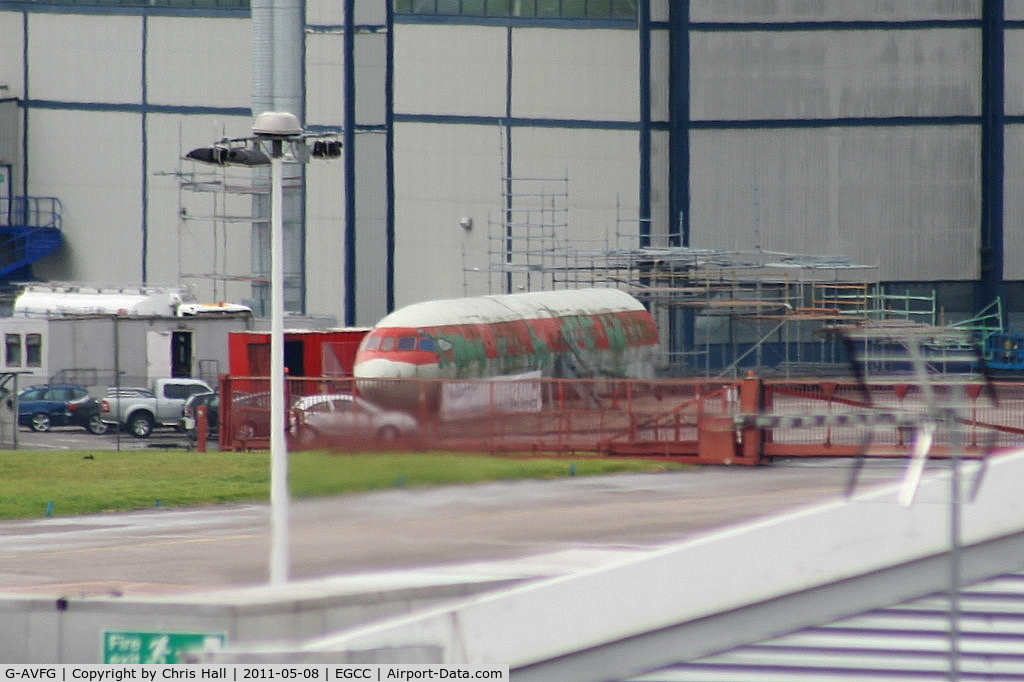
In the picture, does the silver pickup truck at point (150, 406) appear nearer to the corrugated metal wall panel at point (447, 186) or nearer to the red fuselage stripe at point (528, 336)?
the red fuselage stripe at point (528, 336)

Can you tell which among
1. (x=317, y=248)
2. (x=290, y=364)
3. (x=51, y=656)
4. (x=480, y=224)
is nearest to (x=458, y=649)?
(x=51, y=656)

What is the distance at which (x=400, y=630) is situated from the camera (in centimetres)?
891

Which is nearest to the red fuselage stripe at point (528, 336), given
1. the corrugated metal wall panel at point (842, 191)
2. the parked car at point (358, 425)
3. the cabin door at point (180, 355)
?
the cabin door at point (180, 355)

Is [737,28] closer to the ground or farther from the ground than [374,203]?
farther from the ground

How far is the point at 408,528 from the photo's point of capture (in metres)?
15.0

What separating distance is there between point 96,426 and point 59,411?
1.12 m

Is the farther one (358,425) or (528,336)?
(528,336)

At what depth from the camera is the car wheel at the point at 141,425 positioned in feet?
133

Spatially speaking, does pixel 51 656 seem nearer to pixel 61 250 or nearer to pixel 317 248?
pixel 317 248

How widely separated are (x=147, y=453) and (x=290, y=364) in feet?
26.5

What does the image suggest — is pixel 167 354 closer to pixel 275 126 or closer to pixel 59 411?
pixel 59 411

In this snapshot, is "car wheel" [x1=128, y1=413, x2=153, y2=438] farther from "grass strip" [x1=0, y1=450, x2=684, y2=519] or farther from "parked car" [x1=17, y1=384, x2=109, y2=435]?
"grass strip" [x1=0, y1=450, x2=684, y2=519]

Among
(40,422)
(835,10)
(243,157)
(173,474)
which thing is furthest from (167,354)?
(835,10)

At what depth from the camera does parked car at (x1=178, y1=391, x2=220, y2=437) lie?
3762 centimetres
